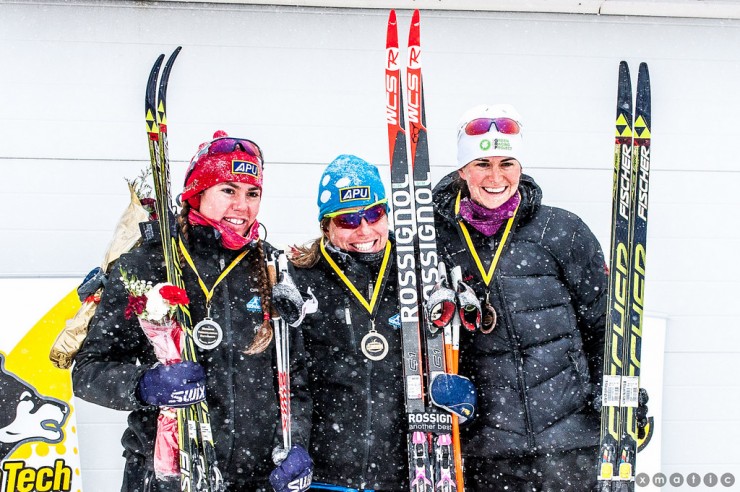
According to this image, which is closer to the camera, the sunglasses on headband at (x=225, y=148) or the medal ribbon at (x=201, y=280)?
the medal ribbon at (x=201, y=280)

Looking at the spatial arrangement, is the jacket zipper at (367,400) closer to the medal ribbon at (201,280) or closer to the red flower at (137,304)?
the medal ribbon at (201,280)

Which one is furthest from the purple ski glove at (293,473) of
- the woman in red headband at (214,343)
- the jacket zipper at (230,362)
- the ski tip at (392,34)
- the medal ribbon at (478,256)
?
the ski tip at (392,34)

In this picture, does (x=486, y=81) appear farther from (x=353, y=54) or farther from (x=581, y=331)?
(x=581, y=331)

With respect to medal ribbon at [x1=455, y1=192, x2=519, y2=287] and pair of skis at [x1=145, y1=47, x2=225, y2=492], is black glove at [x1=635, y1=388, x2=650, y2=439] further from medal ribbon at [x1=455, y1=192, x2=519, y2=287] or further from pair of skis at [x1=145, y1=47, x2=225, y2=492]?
pair of skis at [x1=145, y1=47, x2=225, y2=492]

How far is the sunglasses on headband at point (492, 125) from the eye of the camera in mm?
3035

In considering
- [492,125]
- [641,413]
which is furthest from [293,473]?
[492,125]

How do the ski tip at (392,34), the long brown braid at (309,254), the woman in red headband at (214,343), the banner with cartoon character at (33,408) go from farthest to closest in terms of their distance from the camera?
1. the banner with cartoon character at (33,408)
2. the ski tip at (392,34)
3. the long brown braid at (309,254)
4. the woman in red headband at (214,343)

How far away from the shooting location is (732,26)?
195 inches

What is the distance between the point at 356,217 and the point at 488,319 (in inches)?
23.7

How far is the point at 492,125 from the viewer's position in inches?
120

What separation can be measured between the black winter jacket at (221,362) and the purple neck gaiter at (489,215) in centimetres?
84

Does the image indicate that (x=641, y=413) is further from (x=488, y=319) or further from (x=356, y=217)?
(x=356, y=217)

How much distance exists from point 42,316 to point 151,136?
173 centimetres

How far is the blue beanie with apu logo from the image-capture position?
2.94 metres
